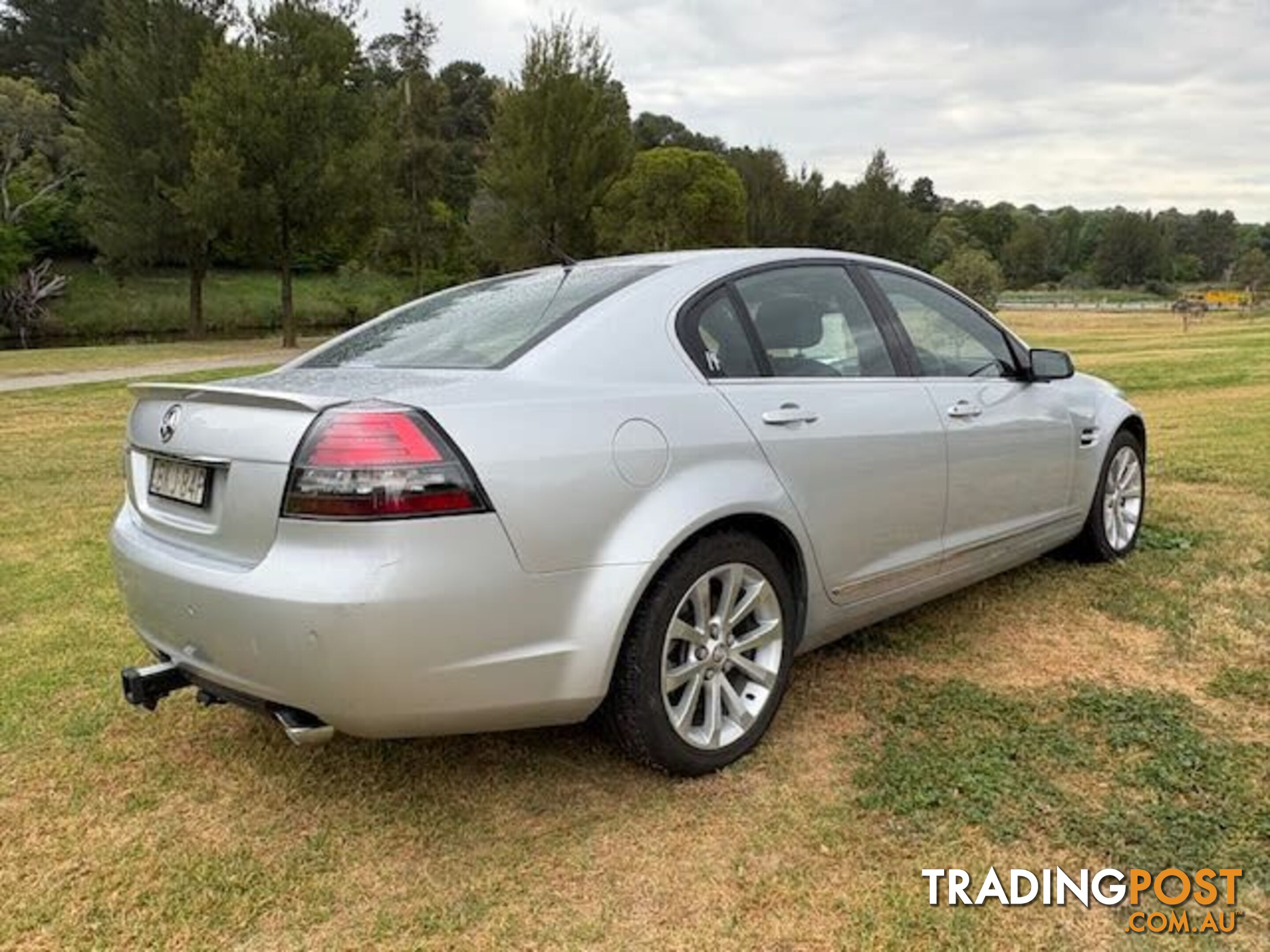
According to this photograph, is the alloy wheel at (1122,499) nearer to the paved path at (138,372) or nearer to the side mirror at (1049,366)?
the side mirror at (1049,366)

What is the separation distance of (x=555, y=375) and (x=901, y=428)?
4.36 feet

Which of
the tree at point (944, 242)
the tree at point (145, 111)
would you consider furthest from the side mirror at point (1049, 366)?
the tree at point (944, 242)

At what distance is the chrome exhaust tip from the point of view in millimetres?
2412

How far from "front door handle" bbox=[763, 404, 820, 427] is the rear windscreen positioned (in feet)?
1.94

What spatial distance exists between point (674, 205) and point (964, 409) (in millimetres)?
30786

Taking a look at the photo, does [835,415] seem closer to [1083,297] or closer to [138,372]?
[138,372]

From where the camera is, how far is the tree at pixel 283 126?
25000mm

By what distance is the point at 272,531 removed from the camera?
2.36 meters

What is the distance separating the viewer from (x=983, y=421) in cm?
374

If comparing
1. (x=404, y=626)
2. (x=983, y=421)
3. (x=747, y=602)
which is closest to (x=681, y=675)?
(x=747, y=602)

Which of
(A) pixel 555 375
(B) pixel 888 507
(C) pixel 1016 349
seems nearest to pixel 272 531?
(A) pixel 555 375

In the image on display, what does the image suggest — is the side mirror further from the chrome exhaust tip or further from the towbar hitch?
the towbar hitch

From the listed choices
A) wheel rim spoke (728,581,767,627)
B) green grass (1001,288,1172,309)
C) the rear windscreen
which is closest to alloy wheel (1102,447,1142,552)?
wheel rim spoke (728,581,767,627)

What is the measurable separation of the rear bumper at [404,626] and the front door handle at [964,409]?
1.63 metres
